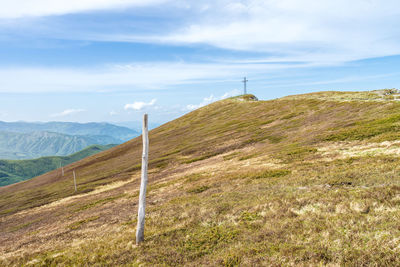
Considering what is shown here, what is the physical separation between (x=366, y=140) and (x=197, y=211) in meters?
29.4

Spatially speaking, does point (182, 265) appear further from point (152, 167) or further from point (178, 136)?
point (178, 136)

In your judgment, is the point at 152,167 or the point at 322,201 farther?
the point at 152,167

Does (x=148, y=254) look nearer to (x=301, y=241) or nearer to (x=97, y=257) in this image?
(x=97, y=257)

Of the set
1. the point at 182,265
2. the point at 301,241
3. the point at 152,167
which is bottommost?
the point at 152,167

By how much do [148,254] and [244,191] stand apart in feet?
40.2

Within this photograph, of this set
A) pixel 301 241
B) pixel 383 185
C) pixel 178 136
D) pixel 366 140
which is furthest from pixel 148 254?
pixel 178 136

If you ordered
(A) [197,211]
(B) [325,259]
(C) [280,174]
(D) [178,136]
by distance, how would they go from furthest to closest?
(D) [178,136]
(C) [280,174]
(A) [197,211]
(B) [325,259]

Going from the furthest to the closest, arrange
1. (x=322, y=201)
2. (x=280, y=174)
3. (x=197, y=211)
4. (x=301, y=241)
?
(x=280, y=174) < (x=197, y=211) < (x=322, y=201) < (x=301, y=241)

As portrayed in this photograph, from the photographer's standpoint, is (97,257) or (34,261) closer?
(97,257)


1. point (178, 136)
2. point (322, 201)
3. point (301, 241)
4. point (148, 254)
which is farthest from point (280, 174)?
point (178, 136)

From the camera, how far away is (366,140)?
33312 mm

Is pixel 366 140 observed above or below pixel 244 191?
above

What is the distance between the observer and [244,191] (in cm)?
2255

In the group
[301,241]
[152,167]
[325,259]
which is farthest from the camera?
[152,167]
